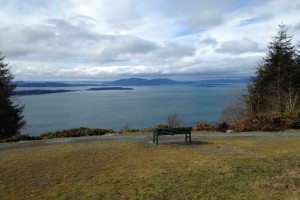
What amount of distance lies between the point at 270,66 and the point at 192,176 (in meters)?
31.7

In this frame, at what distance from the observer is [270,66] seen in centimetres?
3850

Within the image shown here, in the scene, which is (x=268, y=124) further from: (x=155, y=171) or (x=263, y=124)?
(x=155, y=171)

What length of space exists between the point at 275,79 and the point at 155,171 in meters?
30.8

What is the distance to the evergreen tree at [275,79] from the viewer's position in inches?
1400

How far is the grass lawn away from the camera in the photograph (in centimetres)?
860

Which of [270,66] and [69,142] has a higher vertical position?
[270,66]

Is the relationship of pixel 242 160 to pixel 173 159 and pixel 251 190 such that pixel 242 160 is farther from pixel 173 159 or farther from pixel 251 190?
pixel 251 190

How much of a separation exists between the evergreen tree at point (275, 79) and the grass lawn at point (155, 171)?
20962 millimetres

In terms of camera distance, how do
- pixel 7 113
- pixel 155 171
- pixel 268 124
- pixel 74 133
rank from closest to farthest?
pixel 155 171 < pixel 74 133 < pixel 268 124 < pixel 7 113

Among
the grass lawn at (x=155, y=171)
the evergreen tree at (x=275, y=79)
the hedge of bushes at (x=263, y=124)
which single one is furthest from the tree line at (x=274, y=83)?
the grass lawn at (x=155, y=171)

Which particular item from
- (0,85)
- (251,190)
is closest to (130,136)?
(251,190)

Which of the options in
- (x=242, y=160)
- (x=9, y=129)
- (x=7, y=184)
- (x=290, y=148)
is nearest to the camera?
(x=7, y=184)

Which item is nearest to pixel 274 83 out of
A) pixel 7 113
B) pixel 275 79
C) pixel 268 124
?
pixel 275 79

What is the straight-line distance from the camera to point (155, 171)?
1080cm
